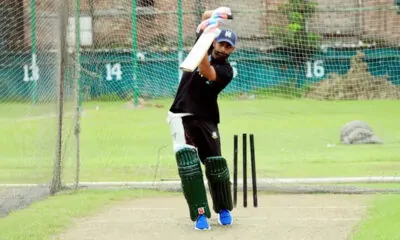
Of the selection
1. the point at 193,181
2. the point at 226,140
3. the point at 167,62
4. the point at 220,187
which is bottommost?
the point at 226,140

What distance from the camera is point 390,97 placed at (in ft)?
90.7

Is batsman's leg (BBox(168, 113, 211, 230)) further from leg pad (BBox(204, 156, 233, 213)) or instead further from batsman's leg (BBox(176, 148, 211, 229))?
leg pad (BBox(204, 156, 233, 213))

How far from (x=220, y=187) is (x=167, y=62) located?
15.3 m

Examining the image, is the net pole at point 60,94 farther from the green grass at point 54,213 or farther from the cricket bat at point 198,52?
the cricket bat at point 198,52

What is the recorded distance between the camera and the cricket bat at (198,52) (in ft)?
33.0

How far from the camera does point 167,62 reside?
2628 cm

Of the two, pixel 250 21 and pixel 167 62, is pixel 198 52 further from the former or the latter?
pixel 250 21

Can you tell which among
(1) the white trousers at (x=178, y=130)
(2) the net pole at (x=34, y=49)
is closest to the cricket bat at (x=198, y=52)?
(1) the white trousers at (x=178, y=130)

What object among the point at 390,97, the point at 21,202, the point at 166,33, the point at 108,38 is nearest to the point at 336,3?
the point at 390,97

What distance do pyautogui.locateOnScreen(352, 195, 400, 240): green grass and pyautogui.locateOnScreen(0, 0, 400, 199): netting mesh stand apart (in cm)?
524

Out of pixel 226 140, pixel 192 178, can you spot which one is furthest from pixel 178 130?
pixel 226 140

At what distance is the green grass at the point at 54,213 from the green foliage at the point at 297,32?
13.7m

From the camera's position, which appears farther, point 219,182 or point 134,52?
point 134,52

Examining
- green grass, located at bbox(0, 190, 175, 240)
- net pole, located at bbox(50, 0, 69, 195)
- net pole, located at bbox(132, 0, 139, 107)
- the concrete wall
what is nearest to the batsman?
green grass, located at bbox(0, 190, 175, 240)
